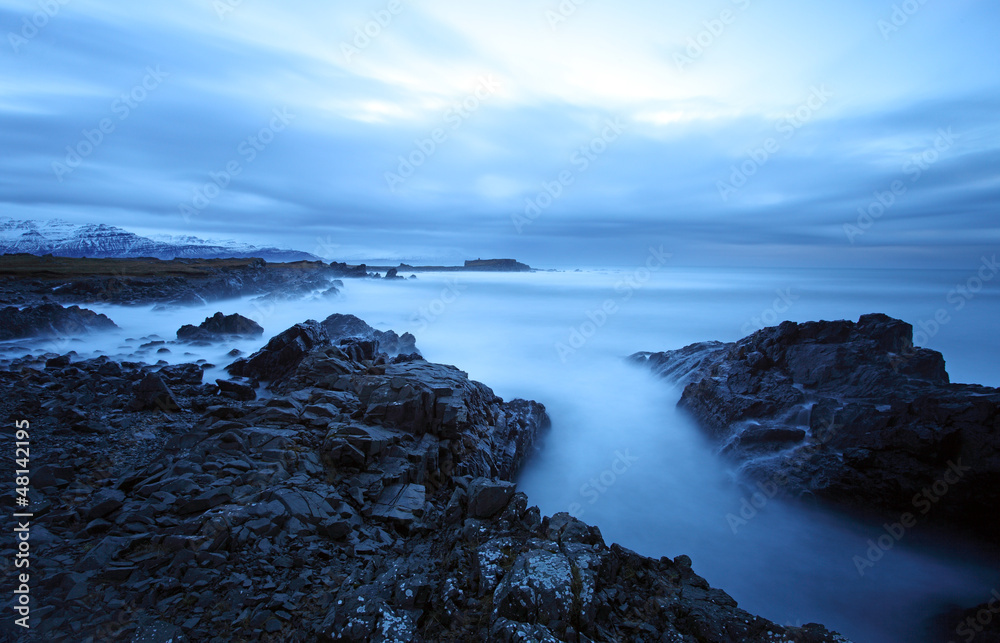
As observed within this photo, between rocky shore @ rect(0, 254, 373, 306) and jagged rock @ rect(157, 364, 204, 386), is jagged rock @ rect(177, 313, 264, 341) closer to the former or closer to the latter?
jagged rock @ rect(157, 364, 204, 386)

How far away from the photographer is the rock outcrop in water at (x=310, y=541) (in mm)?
4199

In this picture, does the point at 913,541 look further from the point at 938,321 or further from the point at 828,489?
the point at 938,321

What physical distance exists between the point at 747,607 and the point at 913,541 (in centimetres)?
388

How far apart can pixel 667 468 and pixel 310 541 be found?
9647mm

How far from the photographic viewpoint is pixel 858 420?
9.68 metres

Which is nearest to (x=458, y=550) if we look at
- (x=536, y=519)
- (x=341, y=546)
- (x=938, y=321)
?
(x=536, y=519)

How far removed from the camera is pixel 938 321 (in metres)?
27.0

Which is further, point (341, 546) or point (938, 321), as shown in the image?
point (938, 321)

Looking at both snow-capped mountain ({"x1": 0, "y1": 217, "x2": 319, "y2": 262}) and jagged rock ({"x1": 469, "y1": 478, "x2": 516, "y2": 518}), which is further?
snow-capped mountain ({"x1": 0, "y1": 217, "x2": 319, "y2": 262})

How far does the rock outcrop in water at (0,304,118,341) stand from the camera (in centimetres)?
1602

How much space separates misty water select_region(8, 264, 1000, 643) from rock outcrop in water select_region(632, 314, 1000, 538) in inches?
24.8

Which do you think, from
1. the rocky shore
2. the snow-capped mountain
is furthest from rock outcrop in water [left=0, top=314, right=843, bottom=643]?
the snow-capped mountain

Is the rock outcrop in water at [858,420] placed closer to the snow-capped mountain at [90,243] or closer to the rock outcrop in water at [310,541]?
the rock outcrop in water at [310,541]

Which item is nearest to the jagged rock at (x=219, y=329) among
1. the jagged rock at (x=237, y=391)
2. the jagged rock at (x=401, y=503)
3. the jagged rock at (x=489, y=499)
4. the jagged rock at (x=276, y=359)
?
the jagged rock at (x=276, y=359)
